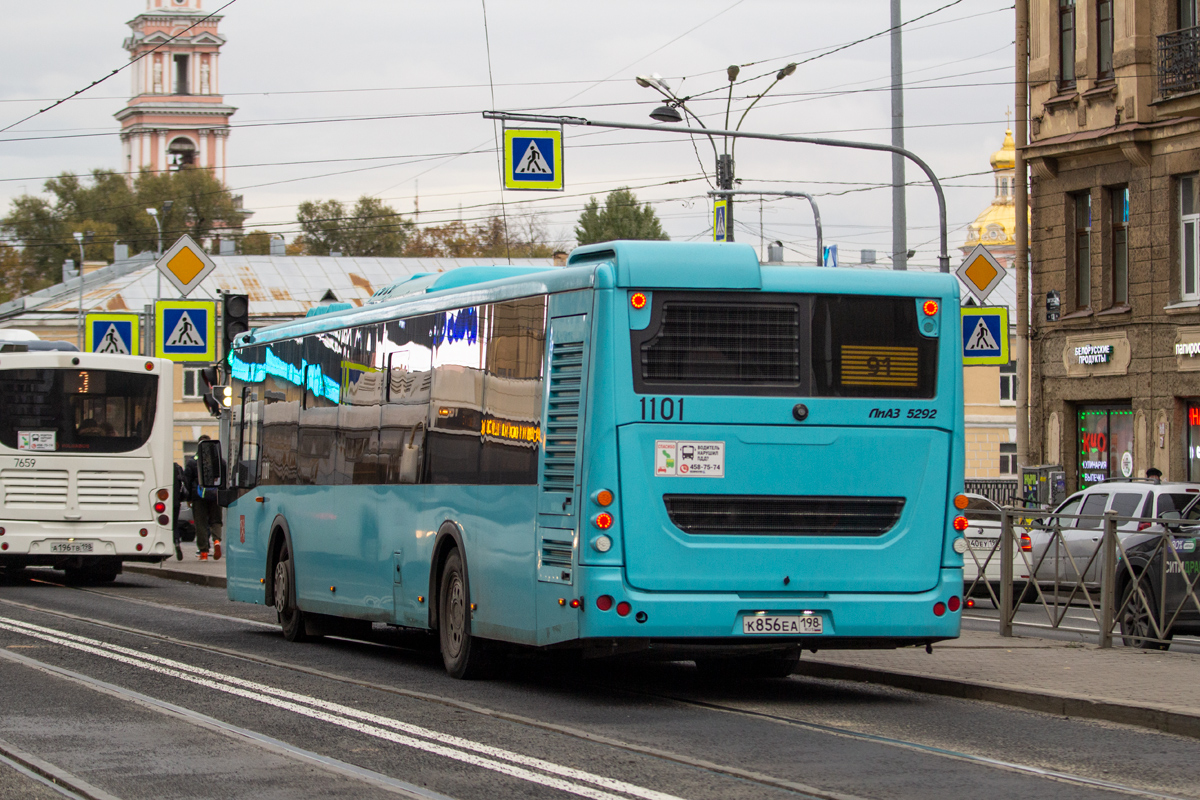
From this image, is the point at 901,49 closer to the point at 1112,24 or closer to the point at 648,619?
the point at 1112,24

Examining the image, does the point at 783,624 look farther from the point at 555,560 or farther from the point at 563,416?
the point at 563,416

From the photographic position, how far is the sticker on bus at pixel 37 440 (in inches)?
1014

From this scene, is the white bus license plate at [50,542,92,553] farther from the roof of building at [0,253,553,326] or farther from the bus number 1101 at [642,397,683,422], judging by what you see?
the roof of building at [0,253,553,326]

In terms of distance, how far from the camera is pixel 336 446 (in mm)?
16344

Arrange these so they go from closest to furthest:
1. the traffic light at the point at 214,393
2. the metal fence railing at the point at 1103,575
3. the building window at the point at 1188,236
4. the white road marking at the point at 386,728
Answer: the white road marking at the point at 386,728, the metal fence railing at the point at 1103,575, the traffic light at the point at 214,393, the building window at the point at 1188,236

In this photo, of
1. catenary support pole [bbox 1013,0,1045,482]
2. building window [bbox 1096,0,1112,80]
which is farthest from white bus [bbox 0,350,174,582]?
building window [bbox 1096,0,1112,80]

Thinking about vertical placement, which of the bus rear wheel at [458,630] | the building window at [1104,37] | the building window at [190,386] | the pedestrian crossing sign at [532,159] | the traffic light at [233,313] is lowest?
the bus rear wheel at [458,630]

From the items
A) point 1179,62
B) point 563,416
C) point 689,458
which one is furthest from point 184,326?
point 689,458

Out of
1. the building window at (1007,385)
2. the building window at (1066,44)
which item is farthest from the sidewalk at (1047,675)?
the building window at (1007,385)

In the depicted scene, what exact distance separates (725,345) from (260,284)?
75.7 metres

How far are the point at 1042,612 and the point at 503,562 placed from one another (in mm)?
6229

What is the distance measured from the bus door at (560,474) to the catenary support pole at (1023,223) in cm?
2506

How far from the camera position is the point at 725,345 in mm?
11703

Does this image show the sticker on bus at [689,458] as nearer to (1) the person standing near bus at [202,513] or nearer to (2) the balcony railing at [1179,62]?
(1) the person standing near bus at [202,513]
